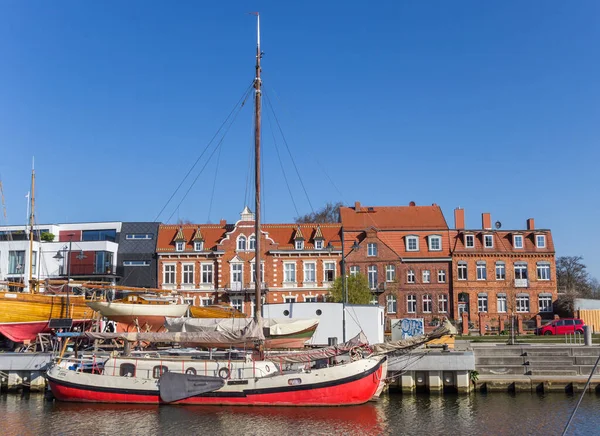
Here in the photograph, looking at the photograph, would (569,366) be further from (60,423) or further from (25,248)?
(25,248)

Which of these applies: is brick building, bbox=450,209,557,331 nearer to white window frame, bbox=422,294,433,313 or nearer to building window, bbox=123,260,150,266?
white window frame, bbox=422,294,433,313

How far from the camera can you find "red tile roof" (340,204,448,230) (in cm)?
6512

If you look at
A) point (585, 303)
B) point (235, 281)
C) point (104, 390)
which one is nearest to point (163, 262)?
point (235, 281)

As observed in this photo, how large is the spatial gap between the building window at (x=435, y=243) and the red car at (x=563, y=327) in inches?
587

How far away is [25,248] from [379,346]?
1769 inches

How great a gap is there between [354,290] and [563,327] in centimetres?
1683

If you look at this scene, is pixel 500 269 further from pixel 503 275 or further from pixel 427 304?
pixel 427 304

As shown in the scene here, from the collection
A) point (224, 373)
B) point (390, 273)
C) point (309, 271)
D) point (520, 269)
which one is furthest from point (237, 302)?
point (224, 373)

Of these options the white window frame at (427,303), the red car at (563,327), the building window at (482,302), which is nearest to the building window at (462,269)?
the building window at (482,302)

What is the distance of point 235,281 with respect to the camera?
202 feet

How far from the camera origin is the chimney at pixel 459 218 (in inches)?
2625

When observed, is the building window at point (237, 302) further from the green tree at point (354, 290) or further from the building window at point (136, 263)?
the building window at point (136, 263)

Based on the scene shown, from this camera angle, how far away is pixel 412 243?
6341 centimetres

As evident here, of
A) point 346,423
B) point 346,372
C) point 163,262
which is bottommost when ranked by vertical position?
point 346,423
